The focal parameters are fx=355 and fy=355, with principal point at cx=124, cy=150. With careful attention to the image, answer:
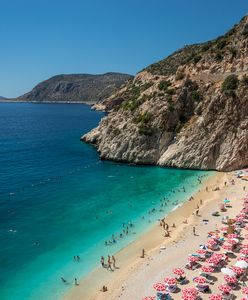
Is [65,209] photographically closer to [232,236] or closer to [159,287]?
[232,236]

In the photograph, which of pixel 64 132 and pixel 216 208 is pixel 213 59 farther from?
pixel 64 132


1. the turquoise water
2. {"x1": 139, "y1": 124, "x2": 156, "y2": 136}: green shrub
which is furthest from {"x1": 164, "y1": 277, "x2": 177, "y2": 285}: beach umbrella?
{"x1": 139, "y1": 124, "x2": 156, "y2": 136}: green shrub

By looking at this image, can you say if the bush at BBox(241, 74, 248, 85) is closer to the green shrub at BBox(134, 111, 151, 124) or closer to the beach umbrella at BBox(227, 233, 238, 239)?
the green shrub at BBox(134, 111, 151, 124)

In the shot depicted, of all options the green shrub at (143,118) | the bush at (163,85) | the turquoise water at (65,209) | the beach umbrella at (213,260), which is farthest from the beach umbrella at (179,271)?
the bush at (163,85)

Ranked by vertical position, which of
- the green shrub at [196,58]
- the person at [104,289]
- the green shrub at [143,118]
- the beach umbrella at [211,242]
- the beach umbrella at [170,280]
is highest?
the green shrub at [196,58]

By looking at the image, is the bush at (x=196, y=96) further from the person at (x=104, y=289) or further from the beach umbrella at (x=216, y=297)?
the beach umbrella at (x=216, y=297)

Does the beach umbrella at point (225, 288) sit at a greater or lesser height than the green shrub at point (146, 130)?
lesser

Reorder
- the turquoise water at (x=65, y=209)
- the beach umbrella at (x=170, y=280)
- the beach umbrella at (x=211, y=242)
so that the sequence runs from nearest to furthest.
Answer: the beach umbrella at (x=170, y=280) < the turquoise water at (x=65, y=209) < the beach umbrella at (x=211, y=242)
